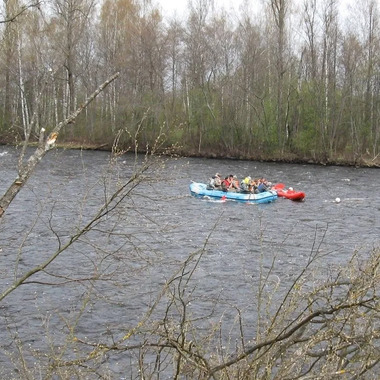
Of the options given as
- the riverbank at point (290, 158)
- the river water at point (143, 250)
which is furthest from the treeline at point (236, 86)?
the river water at point (143, 250)

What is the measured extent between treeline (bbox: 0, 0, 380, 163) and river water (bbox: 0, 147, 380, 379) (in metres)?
11.6

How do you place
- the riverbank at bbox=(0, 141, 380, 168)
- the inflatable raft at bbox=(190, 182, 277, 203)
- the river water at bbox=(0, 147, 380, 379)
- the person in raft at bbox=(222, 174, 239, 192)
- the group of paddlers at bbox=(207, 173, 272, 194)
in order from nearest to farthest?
the river water at bbox=(0, 147, 380, 379) < the inflatable raft at bbox=(190, 182, 277, 203) < the group of paddlers at bbox=(207, 173, 272, 194) < the person in raft at bbox=(222, 174, 239, 192) < the riverbank at bbox=(0, 141, 380, 168)

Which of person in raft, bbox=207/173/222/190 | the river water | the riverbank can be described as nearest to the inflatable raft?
person in raft, bbox=207/173/222/190

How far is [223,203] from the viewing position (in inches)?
818

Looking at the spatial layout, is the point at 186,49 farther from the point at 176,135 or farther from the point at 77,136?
the point at 77,136

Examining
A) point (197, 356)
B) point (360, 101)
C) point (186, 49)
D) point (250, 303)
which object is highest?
point (186, 49)

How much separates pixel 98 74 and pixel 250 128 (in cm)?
1150

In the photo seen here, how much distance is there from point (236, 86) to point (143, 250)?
33339mm

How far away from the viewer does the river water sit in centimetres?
573

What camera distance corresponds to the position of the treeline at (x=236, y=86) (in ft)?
120

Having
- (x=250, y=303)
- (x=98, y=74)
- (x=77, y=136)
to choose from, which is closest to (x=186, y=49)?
(x=98, y=74)

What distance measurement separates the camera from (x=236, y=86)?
3812 cm

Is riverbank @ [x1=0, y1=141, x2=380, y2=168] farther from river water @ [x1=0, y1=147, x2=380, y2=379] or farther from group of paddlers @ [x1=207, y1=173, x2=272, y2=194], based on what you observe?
group of paddlers @ [x1=207, y1=173, x2=272, y2=194]

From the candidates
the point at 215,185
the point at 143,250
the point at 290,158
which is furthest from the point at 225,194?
the point at 143,250
